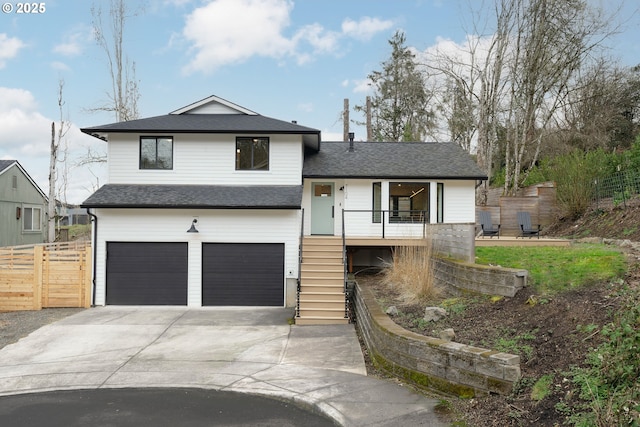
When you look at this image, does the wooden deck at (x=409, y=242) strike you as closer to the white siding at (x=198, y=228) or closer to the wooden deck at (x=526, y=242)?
the wooden deck at (x=526, y=242)

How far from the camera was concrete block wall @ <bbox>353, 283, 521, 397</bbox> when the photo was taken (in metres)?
→ 5.36

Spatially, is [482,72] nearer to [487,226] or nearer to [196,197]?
[487,226]

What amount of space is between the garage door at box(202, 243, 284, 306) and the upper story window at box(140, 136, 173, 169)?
10.5 feet

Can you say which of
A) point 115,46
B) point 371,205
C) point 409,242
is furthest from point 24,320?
point 115,46

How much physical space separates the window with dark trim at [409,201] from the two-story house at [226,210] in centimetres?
14

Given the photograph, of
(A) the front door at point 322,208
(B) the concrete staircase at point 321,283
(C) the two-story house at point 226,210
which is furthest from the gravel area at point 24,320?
(A) the front door at point 322,208

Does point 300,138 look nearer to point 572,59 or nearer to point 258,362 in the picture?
point 258,362

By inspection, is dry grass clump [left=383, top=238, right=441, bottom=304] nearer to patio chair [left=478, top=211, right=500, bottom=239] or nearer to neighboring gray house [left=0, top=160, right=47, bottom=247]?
patio chair [left=478, top=211, right=500, bottom=239]

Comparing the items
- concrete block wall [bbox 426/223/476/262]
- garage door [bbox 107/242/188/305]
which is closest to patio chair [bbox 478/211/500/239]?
concrete block wall [bbox 426/223/476/262]

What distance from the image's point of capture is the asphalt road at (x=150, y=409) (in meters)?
5.75

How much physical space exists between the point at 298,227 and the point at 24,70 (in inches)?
522

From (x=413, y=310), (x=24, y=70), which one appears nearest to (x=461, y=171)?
(x=413, y=310)

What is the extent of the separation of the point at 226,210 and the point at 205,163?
6.44 ft

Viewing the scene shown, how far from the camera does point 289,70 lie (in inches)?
796
